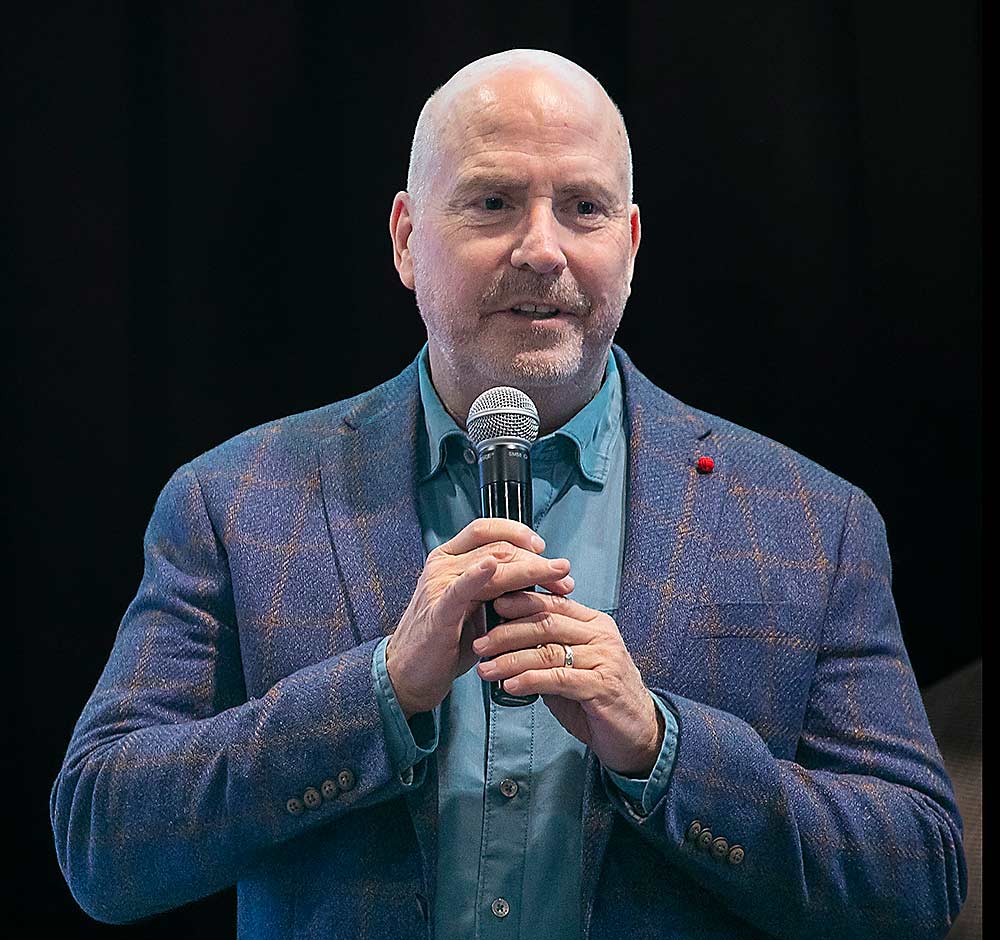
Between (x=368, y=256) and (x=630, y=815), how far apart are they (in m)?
1.32

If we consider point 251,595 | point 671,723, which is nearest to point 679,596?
point 671,723

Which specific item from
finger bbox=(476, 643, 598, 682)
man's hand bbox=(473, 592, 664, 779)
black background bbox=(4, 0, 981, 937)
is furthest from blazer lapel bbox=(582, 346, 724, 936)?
black background bbox=(4, 0, 981, 937)

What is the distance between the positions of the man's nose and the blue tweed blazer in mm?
293

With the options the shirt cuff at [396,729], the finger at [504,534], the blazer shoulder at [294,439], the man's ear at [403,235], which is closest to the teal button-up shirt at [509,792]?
the shirt cuff at [396,729]

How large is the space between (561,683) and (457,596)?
0.49 ft

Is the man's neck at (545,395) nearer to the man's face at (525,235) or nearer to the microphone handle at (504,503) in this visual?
the man's face at (525,235)

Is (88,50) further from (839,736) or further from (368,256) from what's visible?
(839,736)

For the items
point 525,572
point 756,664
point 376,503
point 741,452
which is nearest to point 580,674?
point 525,572

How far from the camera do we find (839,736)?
1978 millimetres

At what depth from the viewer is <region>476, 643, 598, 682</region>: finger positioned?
163 centimetres

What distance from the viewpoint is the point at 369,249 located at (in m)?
2.78

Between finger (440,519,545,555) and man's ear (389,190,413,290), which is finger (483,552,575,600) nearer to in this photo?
finger (440,519,545,555)

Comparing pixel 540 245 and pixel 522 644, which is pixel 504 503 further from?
pixel 540 245

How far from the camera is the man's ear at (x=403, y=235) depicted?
2.28 metres
